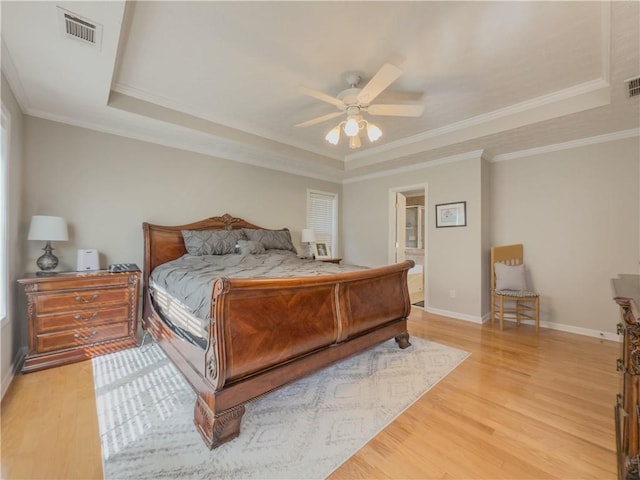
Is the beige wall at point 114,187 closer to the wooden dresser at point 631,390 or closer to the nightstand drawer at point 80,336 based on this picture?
the nightstand drawer at point 80,336

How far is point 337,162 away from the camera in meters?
5.01

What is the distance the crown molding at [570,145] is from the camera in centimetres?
319

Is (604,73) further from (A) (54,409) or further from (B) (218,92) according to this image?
(A) (54,409)

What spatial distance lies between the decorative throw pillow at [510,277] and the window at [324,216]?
9.66ft

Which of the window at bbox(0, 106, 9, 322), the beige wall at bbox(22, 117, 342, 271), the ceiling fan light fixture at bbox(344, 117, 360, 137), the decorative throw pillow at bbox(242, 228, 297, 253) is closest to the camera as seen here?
the window at bbox(0, 106, 9, 322)

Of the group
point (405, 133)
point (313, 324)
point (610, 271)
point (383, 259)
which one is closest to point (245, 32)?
point (313, 324)

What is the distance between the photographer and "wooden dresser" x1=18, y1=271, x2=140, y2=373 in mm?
2445

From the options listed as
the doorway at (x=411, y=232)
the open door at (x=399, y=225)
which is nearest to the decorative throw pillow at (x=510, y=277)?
the doorway at (x=411, y=232)

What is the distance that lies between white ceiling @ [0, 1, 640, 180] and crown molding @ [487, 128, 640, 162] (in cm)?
10

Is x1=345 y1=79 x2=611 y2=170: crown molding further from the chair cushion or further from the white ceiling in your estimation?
the chair cushion

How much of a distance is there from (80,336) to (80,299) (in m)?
0.36

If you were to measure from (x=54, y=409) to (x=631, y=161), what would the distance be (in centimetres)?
595

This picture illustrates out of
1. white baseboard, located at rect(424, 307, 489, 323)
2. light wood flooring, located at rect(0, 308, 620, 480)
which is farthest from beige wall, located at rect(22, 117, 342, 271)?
white baseboard, located at rect(424, 307, 489, 323)

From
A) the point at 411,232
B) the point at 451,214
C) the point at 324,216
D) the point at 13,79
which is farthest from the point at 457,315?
Answer: the point at 13,79
